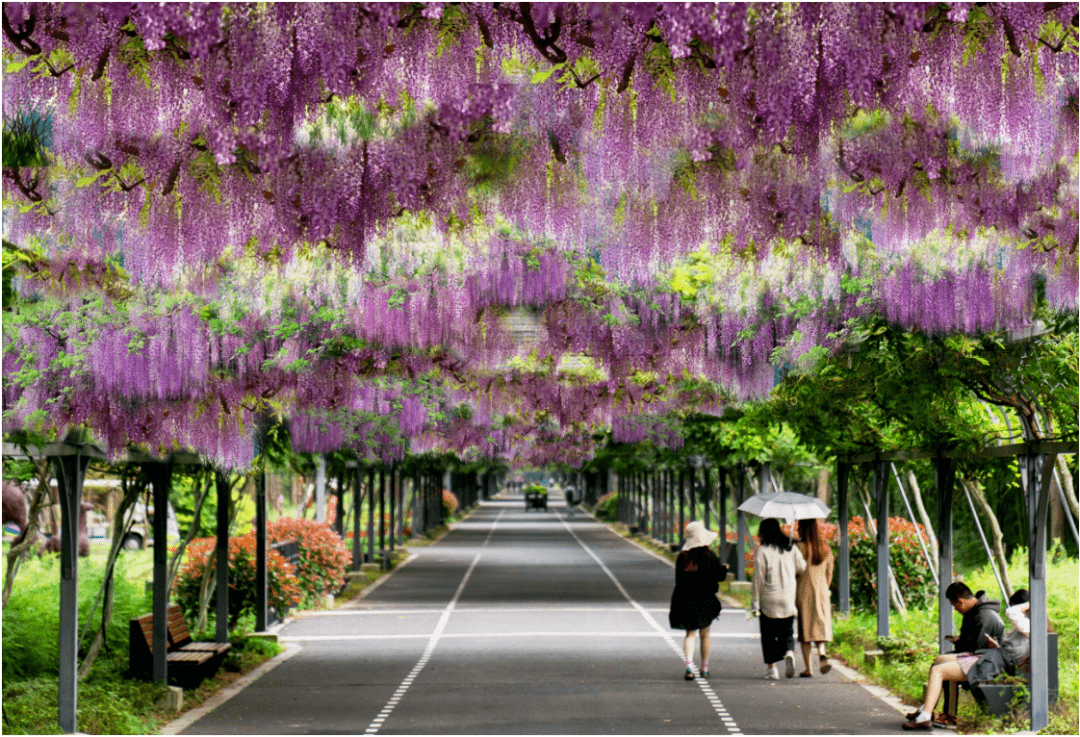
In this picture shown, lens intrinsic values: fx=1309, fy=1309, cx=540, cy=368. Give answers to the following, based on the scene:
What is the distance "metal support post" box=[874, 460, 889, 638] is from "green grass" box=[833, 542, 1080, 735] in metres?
0.21

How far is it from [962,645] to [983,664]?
0.64m

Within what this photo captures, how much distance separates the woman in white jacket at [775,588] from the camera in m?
11.5

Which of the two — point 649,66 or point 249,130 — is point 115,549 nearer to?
point 249,130

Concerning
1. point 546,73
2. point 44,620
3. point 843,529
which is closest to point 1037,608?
point 546,73

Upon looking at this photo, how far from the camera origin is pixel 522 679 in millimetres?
11586

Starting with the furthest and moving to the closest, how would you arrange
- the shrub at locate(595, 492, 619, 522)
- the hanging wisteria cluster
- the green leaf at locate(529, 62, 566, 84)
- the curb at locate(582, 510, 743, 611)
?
the shrub at locate(595, 492, 619, 522) < the curb at locate(582, 510, 743, 611) < the green leaf at locate(529, 62, 566, 84) < the hanging wisteria cluster

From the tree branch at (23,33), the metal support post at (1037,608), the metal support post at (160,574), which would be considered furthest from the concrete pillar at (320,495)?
the tree branch at (23,33)

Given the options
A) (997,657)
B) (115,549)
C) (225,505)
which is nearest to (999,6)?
(997,657)

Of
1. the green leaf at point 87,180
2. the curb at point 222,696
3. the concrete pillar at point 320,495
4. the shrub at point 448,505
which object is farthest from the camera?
the shrub at point 448,505

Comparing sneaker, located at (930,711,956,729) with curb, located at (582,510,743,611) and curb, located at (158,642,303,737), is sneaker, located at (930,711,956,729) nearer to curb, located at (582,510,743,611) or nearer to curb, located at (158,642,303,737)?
curb, located at (158,642,303,737)

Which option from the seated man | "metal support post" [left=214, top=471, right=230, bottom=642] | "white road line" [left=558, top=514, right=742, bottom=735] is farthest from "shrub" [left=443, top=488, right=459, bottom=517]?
the seated man

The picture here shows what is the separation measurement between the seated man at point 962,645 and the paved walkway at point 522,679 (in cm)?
28

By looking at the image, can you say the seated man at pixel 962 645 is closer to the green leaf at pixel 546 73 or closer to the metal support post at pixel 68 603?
the metal support post at pixel 68 603

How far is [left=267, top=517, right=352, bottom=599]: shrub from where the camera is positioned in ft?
63.7
